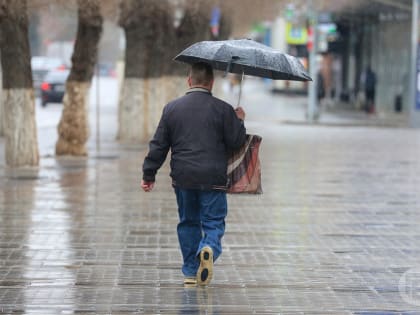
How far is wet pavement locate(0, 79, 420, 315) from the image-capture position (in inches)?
311

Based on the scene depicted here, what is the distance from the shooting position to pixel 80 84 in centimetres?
1966

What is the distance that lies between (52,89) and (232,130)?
1416 inches

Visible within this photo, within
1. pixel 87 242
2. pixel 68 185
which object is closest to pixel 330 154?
pixel 68 185

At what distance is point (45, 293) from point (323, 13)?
37605 millimetres

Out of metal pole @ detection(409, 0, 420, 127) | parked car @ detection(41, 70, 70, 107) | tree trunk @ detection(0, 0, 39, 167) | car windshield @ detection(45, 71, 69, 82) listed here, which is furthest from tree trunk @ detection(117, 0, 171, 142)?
parked car @ detection(41, 70, 70, 107)

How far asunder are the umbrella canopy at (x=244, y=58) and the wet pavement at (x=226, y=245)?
65.2 inches

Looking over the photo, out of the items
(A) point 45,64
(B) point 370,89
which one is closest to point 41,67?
(A) point 45,64

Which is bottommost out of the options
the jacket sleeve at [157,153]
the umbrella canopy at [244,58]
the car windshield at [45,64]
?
the car windshield at [45,64]

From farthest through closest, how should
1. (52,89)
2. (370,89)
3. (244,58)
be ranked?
(52,89) → (370,89) → (244,58)

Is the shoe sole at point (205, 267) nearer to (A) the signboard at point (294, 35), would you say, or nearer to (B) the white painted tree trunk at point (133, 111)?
(B) the white painted tree trunk at point (133, 111)

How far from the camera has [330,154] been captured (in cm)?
2266

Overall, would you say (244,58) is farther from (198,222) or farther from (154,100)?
(154,100)

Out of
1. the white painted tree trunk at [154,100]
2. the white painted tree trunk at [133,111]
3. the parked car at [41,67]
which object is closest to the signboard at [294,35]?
the parked car at [41,67]

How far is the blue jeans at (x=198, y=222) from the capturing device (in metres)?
7.93
